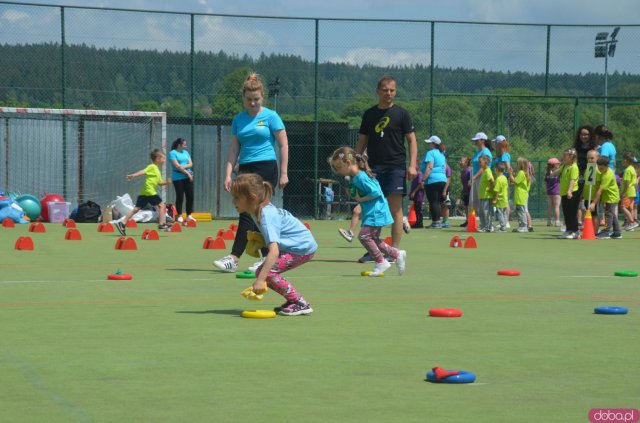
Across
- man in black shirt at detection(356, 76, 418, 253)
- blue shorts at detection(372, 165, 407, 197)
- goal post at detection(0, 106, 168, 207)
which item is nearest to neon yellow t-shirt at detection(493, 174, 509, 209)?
goal post at detection(0, 106, 168, 207)

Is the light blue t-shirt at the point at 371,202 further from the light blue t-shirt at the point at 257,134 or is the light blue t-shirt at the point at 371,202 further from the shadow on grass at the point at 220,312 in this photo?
the shadow on grass at the point at 220,312

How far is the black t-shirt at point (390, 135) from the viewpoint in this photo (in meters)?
13.8

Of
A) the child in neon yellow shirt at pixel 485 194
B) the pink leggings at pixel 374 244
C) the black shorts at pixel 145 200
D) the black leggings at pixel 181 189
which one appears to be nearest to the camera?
the pink leggings at pixel 374 244

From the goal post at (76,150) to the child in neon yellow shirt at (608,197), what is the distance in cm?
1153

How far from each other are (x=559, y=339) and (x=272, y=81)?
22684 millimetres

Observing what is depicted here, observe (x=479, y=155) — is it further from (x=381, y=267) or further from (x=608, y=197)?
(x=381, y=267)

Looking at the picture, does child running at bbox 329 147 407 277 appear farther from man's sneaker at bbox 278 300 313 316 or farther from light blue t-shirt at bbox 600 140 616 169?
light blue t-shirt at bbox 600 140 616 169

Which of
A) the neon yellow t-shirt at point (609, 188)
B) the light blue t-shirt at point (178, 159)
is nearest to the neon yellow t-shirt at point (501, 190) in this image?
the neon yellow t-shirt at point (609, 188)

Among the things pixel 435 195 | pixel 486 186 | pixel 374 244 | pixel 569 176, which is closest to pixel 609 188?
pixel 569 176

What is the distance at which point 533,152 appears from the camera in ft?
117

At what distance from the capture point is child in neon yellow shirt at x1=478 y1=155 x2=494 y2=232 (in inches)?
923

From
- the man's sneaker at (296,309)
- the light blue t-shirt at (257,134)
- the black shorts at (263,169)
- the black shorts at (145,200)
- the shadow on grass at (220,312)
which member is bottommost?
the black shorts at (145,200)

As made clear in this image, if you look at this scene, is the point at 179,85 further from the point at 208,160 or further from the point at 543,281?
the point at 543,281

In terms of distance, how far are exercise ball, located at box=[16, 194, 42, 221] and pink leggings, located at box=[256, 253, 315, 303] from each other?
18226 millimetres
